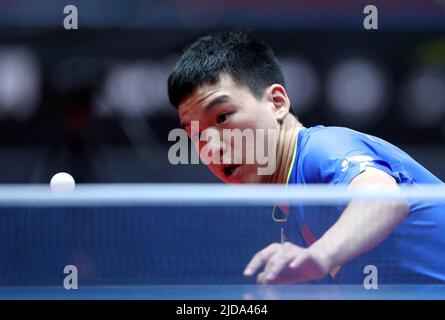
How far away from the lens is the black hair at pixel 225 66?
7.54 feet

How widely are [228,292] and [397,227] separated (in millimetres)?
413

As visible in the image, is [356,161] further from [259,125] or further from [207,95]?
[207,95]

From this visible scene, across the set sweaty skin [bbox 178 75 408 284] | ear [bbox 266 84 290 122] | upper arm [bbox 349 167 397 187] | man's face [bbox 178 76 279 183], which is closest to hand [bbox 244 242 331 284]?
sweaty skin [bbox 178 75 408 284]

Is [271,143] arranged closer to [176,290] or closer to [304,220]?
[304,220]

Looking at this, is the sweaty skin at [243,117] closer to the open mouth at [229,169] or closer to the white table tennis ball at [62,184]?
the open mouth at [229,169]

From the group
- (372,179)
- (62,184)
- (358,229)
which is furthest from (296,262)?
(62,184)

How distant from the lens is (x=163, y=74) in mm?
6656

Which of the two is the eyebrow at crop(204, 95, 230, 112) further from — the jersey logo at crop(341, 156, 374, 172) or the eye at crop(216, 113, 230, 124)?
the jersey logo at crop(341, 156, 374, 172)

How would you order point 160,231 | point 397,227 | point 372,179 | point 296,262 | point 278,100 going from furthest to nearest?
point 160,231, point 278,100, point 397,227, point 372,179, point 296,262

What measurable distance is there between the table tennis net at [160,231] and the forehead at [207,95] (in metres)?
0.18

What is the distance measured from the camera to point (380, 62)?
22.8ft

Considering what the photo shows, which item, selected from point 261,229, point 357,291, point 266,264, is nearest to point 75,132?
point 261,229

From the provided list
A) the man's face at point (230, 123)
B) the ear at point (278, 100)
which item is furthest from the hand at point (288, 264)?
the ear at point (278, 100)

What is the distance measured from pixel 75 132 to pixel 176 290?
438 cm
